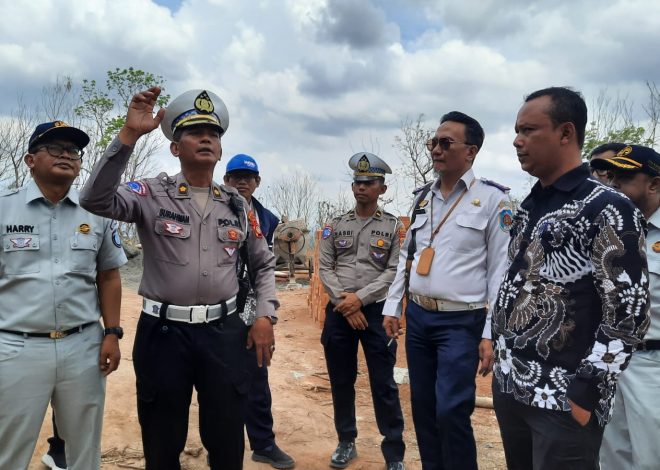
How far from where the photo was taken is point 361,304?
3.73m

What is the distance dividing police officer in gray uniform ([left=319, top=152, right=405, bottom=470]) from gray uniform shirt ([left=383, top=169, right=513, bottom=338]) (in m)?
0.74

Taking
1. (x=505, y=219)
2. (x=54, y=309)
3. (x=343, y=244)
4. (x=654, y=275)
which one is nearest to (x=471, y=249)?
(x=505, y=219)

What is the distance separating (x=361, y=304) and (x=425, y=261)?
2.71ft

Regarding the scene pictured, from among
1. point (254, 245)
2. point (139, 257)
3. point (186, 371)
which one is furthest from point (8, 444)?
point (139, 257)

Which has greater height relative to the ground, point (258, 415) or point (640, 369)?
point (640, 369)

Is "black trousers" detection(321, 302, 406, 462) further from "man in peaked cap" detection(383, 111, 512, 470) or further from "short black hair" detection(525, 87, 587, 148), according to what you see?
"short black hair" detection(525, 87, 587, 148)

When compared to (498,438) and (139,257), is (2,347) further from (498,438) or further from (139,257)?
(139,257)

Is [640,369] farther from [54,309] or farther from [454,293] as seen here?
[54,309]

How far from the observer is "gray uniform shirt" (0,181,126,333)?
251 centimetres

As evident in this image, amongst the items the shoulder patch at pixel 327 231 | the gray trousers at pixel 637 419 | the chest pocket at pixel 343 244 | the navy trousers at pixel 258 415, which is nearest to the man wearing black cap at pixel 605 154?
the gray trousers at pixel 637 419

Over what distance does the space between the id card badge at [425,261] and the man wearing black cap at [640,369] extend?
104 centimetres

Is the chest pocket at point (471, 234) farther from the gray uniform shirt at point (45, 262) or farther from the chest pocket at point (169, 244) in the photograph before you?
the gray uniform shirt at point (45, 262)

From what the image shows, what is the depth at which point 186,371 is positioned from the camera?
2.49 meters

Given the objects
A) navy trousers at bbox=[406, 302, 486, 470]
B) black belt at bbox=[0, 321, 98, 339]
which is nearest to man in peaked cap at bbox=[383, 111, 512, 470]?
navy trousers at bbox=[406, 302, 486, 470]
